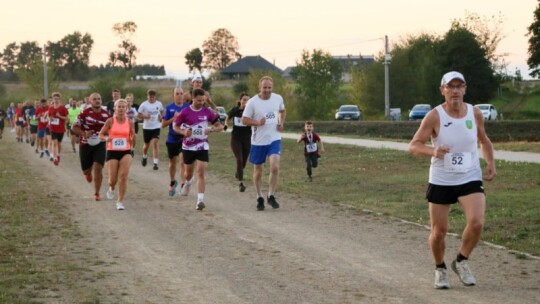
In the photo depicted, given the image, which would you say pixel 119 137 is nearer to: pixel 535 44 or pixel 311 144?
pixel 311 144

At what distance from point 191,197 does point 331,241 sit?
6.37 m

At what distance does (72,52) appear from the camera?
145 metres

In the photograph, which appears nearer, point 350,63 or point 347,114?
point 347,114

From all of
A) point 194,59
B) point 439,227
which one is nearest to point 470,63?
point 194,59

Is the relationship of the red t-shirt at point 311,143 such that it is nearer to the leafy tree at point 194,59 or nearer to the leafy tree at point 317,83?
the leafy tree at point 317,83

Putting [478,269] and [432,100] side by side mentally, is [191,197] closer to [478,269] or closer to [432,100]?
[478,269]

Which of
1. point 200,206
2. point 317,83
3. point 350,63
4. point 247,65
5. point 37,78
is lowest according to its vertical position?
point 200,206

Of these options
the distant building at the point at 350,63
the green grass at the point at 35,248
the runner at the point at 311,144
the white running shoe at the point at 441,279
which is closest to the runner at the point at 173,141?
the green grass at the point at 35,248

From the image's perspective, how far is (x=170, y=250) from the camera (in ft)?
38.1

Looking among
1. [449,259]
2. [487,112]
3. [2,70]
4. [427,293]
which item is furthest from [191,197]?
[2,70]

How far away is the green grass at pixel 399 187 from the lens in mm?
13320

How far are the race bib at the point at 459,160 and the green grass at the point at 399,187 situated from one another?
242 centimetres

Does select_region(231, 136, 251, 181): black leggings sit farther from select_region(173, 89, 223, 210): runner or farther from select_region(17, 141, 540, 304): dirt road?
select_region(173, 89, 223, 210): runner

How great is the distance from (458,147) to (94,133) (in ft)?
33.5
